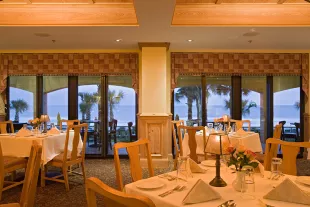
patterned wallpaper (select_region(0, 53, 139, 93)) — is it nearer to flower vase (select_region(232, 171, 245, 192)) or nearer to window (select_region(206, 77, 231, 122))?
window (select_region(206, 77, 231, 122))

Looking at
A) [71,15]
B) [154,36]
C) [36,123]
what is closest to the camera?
[71,15]

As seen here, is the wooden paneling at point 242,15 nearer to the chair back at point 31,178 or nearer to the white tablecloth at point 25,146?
the white tablecloth at point 25,146

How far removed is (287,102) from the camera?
253 inches

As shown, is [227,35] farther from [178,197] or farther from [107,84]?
[178,197]

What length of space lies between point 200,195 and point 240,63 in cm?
505

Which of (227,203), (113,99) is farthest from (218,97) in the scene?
(227,203)

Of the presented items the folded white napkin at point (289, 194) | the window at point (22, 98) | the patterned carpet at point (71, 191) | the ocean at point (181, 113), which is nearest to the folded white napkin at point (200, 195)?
the folded white napkin at point (289, 194)

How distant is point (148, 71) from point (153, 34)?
2.99 ft

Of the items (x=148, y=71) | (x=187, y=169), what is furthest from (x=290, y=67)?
(x=187, y=169)

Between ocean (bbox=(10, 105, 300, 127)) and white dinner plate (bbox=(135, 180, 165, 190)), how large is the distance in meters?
Result: 4.42

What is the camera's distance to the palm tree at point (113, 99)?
6281mm

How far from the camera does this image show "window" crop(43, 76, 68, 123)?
6.30 metres

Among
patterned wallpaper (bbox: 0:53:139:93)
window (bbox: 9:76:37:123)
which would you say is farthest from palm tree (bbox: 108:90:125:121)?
window (bbox: 9:76:37:123)

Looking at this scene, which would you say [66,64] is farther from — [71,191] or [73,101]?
[71,191]
